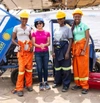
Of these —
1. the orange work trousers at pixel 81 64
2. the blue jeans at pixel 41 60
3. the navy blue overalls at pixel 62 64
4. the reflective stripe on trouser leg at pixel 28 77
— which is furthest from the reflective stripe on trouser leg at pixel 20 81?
the orange work trousers at pixel 81 64

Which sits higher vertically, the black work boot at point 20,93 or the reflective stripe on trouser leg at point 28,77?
the reflective stripe on trouser leg at point 28,77

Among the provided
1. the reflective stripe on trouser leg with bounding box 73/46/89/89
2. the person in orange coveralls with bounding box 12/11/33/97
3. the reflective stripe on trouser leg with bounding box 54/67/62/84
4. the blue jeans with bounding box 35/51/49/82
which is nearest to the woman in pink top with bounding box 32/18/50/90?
the blue jeans with bounding box 35/51/49/82

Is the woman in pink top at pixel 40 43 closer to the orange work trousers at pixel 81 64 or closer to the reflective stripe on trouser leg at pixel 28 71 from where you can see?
the reflective stripe on trouser leg at pixel 28 71

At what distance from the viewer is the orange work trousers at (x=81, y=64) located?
5018mm

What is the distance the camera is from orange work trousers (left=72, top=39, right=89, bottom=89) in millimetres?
5018

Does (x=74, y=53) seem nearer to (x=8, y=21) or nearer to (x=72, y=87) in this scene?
(x=72, y=87)

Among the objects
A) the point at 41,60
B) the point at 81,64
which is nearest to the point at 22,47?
the point at 41,60

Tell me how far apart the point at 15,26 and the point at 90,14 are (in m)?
4.17

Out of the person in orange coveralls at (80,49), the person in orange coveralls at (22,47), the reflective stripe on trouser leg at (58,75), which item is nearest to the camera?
the person in orange coveralls at (80,49)

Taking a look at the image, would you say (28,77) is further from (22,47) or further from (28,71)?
(22,47)

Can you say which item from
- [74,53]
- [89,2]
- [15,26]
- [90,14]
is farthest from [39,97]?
[89,2]

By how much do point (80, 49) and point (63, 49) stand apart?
38 cm

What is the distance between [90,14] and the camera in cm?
860

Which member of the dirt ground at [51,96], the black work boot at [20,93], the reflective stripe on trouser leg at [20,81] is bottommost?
the dirt ground at [51,96]
